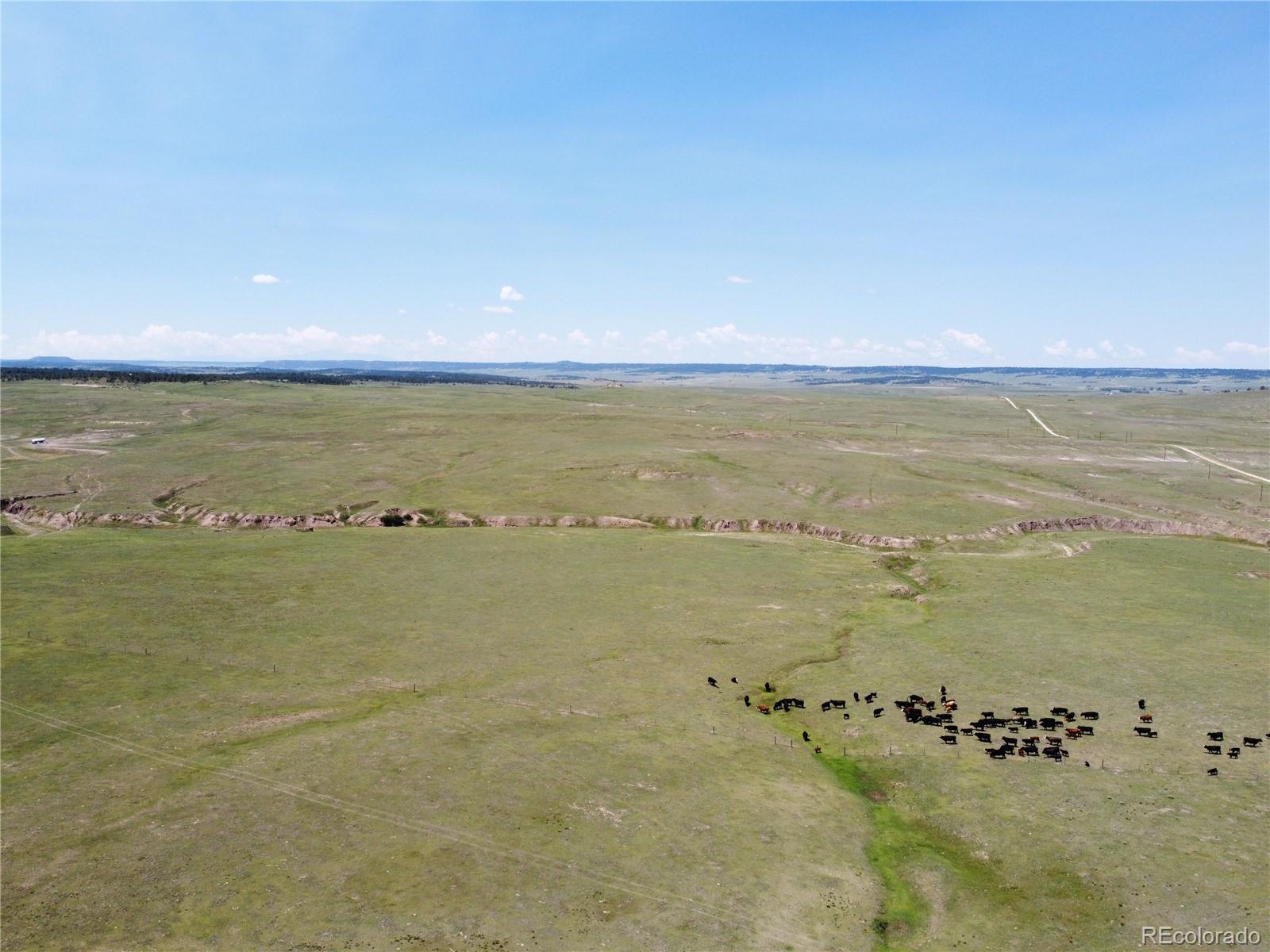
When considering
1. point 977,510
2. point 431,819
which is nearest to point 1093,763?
point 431,819

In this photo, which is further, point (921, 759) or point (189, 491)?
point (189, 491)

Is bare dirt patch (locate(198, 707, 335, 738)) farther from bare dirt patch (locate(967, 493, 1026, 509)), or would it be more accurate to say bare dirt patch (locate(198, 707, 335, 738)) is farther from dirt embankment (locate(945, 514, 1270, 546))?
bare dirt patch (locate(967, 493, 1026, 509))

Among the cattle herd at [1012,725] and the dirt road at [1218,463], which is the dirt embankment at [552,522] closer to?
the dirt road at [1218,463]

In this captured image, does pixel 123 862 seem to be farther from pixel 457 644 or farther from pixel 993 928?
pixel 993 928
